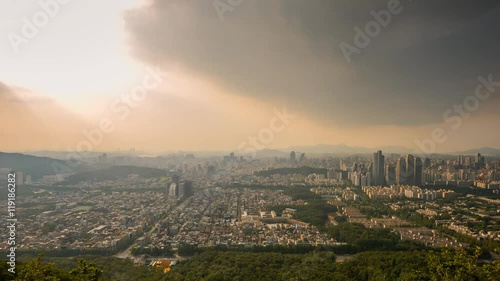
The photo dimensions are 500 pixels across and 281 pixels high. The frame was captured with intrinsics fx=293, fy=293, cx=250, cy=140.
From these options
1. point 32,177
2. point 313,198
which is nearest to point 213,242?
point 313,198

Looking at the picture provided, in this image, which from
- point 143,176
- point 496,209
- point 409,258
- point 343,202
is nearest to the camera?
point 409,258

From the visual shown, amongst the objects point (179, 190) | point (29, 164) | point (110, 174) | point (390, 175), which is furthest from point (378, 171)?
point (29, 164)

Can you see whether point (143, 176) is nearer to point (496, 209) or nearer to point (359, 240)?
point (359, 240)

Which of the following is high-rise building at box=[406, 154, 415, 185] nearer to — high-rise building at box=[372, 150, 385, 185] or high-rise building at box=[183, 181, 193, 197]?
high-rise building at box=[372, 150, 385, 185]

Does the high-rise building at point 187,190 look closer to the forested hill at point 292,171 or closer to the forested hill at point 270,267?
the forested hill at point 292,171

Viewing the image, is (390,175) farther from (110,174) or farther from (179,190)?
(110,174)

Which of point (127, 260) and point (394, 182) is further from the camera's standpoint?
point (394, 182)

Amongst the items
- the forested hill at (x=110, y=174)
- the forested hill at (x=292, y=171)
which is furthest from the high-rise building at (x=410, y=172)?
the forested hill at (x=110, y=174)

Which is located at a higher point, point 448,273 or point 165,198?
point 448,273
